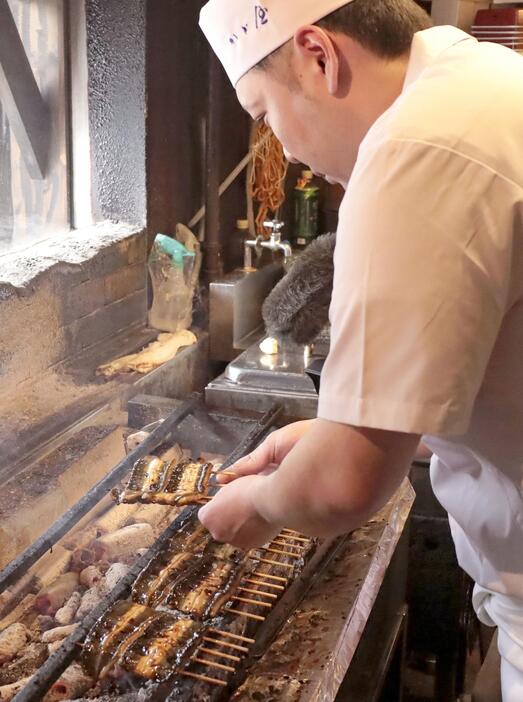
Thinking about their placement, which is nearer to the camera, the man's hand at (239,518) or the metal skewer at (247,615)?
the man's hand at (239,518)

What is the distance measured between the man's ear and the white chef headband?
34 millimetres

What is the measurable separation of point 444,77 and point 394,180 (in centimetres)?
23

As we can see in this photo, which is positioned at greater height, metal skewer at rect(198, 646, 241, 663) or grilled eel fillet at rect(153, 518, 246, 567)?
grilled eel fillet at rect(153, 518, 246, 567)

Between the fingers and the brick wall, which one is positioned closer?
the fingers

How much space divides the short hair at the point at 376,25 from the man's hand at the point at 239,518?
83 centimetres

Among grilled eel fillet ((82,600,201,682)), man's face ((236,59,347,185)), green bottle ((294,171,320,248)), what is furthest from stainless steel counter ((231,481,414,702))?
green bottle ((294,171,320,248))

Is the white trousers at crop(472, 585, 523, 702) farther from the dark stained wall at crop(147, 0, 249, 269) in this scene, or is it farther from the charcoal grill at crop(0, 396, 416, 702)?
the dark stained wall at crop(147, 0, 249, 269)

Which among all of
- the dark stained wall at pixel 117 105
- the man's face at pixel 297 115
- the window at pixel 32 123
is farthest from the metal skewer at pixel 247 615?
the dark stained wall at pixel 117 105

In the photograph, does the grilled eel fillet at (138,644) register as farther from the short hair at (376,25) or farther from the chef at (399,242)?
the short hair at (376,25)

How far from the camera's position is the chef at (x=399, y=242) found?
123 centimetres

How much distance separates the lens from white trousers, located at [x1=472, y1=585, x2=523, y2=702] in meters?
1.83

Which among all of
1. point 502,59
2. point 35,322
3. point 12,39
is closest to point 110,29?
point 12,39

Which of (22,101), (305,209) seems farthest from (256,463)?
(305,209)

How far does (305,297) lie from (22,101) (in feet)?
5.34
